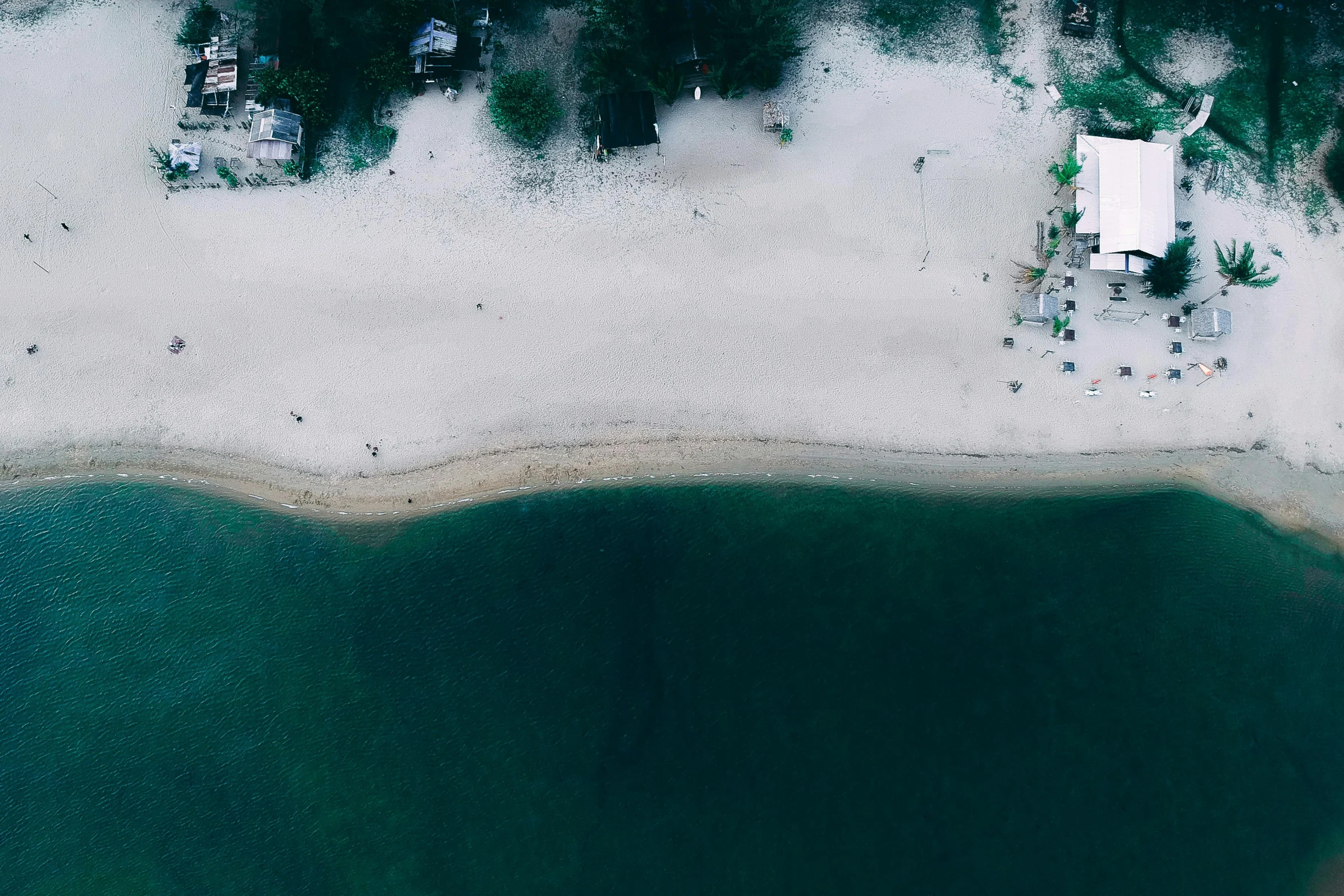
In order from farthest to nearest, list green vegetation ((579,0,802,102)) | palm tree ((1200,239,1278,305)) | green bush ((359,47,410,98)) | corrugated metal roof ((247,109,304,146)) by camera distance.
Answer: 1. green bush ((359,47,410,98))
2. corrugated metal roof ((247,109,304,146))
3. palm tree ((1200,239,1278,305))
4. green vegetation ((579,0,802,102))

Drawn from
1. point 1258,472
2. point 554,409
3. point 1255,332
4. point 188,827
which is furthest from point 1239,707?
point 188,827

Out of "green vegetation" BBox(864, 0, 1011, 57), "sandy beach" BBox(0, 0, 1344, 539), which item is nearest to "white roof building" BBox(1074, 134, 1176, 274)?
"sandy beach" BBox(0, 0, 1344, 539)

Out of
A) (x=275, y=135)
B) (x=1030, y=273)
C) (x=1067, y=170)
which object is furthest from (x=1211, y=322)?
(x=275, y=135)

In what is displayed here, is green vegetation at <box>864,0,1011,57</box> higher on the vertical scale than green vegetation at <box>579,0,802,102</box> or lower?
higher

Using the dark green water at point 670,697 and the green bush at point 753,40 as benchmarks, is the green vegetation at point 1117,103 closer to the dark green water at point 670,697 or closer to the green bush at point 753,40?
the green bush at point 753,40

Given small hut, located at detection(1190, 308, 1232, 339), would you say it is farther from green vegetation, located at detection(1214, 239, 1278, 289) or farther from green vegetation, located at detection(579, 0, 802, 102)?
green vegetation, located at detection(579, 0, 802, 102)

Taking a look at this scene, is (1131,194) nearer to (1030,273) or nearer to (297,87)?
(1030,273)
